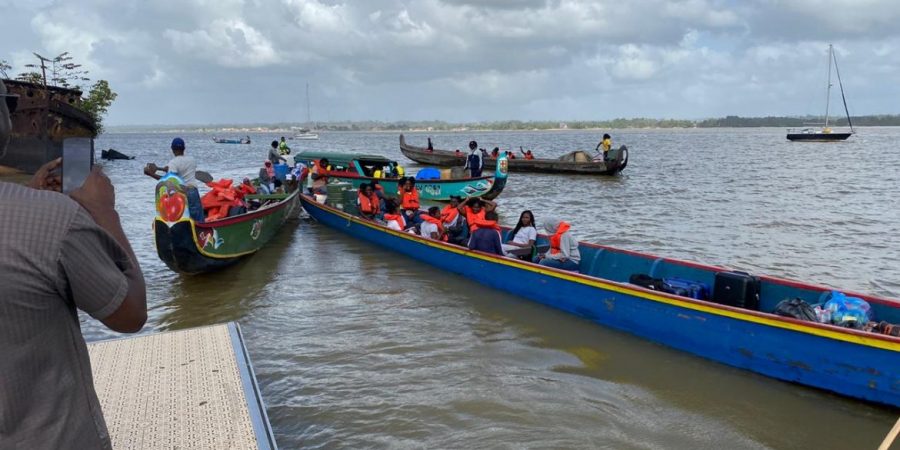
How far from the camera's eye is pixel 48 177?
235cm

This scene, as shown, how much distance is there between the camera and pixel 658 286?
269 inches

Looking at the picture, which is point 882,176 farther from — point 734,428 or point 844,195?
point 734,428

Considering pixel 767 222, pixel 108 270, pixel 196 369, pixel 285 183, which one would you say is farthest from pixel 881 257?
pixel 285 183

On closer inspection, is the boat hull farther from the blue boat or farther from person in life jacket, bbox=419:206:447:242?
the blue boat

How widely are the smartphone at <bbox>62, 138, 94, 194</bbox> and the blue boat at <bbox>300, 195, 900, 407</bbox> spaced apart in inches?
215

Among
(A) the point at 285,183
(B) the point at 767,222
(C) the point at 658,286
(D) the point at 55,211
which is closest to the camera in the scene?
(D) the point at 55,211

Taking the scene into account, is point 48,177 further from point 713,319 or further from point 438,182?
point 438,182

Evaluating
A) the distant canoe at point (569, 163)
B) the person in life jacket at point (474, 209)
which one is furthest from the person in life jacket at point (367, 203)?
the distant canoe at point (569, 163)

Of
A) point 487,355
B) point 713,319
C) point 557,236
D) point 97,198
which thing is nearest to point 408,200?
point 557,236

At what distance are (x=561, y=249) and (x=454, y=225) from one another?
282 centimetres

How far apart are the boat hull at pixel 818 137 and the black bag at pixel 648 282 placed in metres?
60.7

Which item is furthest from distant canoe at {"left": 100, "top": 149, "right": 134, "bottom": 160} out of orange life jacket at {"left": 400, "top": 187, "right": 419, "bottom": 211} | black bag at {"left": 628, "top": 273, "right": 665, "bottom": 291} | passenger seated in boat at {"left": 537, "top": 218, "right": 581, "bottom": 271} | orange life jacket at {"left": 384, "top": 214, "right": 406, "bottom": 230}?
black bag at {"left": 628, "top": 273, "right": 665, "bottom": 291}

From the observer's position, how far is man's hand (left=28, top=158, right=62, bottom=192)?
218cm

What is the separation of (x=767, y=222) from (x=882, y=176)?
15.6 meters
